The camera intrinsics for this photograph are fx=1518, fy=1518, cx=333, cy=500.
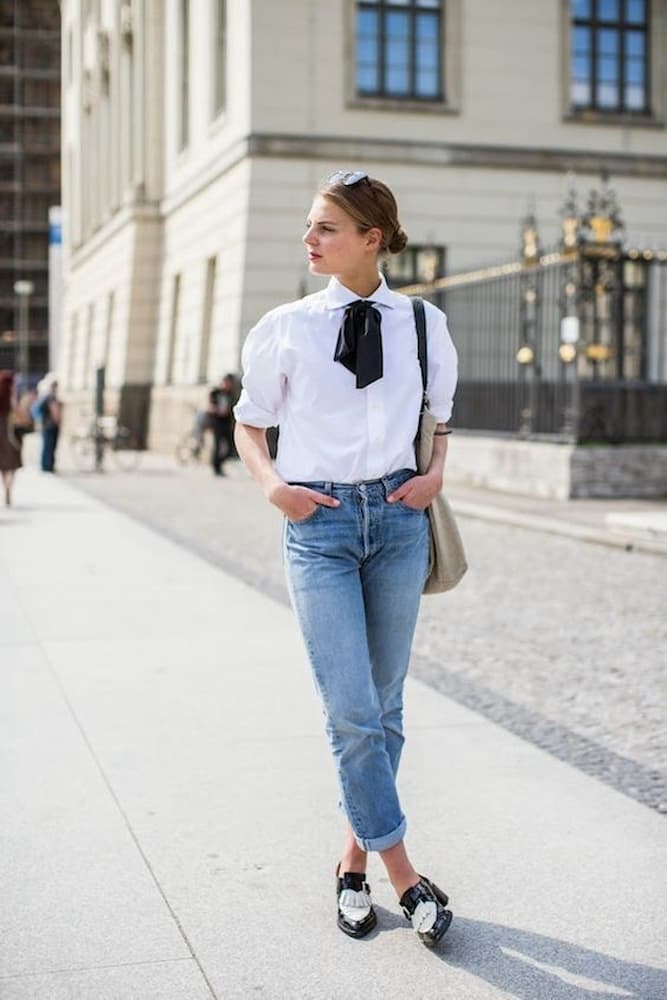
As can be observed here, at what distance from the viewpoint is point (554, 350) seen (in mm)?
23781

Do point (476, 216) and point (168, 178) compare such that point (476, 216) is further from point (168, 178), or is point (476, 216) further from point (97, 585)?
point (97, 585)

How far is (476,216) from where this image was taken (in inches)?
1112

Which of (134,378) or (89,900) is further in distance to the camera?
(134,378)

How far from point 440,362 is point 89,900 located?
1.66m

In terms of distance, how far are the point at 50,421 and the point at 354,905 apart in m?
22.7

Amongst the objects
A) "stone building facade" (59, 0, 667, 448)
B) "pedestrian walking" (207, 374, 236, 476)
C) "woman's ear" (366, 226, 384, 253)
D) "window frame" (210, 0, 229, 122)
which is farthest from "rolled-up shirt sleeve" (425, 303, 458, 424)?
"window frame" (210, 0, 229, 122)

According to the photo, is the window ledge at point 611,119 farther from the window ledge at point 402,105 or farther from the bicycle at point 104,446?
the bicycle at point 104,446

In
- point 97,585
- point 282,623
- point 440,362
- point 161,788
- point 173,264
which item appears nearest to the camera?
point 440,362

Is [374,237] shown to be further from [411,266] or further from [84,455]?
[84,455]

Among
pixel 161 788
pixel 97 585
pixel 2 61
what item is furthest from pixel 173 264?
pixel 2 61

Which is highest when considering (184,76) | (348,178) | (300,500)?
(184,76)

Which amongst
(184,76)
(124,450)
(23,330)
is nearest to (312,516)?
(124,450)

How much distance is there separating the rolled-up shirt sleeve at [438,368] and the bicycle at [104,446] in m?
23.0

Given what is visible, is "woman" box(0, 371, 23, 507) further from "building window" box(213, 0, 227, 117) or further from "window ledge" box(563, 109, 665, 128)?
"window ledge" box(563, 109, 665, 128)
